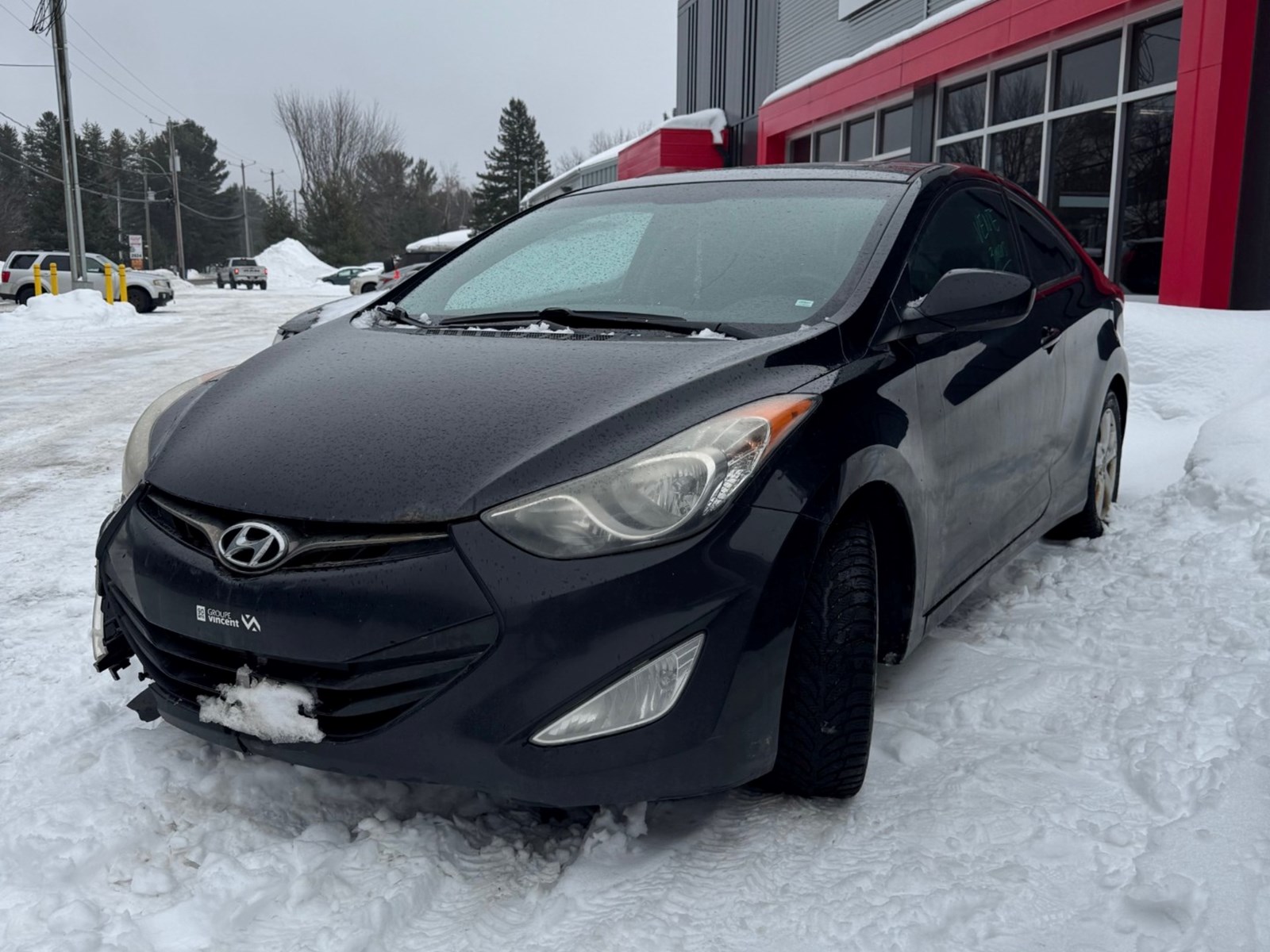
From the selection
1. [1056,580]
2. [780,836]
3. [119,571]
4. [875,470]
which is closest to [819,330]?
[875,470]

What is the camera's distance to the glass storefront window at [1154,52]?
10836mm

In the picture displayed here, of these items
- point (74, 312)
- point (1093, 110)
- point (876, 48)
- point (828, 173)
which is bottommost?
point (74, 312)

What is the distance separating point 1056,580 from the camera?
4.20 m

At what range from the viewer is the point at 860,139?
18.8 m

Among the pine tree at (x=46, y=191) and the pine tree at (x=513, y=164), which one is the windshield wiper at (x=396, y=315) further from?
the pine tree at (x=513, y=164)

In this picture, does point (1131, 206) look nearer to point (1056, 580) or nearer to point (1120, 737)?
point (1056, 580)

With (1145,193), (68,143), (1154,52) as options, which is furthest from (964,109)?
(68,143)

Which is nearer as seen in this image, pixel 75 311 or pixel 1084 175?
pixel 1084 175

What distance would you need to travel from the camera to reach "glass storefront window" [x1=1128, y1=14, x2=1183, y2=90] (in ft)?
35.6

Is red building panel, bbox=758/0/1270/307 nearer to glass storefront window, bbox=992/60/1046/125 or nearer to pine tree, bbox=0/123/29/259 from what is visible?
glass storefront window, bbox=992/60/1046/125

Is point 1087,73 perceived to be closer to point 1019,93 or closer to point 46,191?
point 1019,93

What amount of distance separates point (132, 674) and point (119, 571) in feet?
2.89

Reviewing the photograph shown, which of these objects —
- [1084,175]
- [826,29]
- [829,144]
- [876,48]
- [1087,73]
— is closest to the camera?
[1087,73]

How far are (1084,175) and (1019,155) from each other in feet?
4.80
